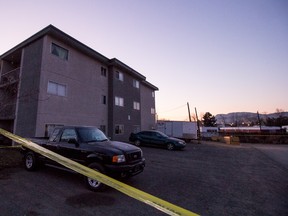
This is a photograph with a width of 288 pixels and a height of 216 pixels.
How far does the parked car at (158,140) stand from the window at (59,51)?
947cm

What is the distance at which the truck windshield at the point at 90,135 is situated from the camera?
5.95m

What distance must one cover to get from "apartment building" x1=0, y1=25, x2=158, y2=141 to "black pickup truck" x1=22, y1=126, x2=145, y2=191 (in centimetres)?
622

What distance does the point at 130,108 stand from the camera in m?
21.5

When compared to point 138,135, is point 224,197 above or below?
below

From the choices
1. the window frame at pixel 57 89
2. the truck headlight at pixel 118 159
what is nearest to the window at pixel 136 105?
the window frame at pixel 57 89

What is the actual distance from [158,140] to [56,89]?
958 centimetres

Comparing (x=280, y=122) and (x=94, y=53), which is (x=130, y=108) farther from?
(x=280, y=122)

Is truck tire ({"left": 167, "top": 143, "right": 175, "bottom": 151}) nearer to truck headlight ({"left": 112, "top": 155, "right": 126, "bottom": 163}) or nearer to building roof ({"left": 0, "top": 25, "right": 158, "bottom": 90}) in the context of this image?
building roof ({"left": 0, "top": 25, "right": 158, "bottom": 90})

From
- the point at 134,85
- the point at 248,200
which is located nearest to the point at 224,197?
the point at 248,200

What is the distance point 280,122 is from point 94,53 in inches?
2850

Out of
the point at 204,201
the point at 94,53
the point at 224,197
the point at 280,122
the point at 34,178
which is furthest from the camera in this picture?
the point at 280,122

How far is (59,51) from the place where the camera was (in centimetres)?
1362

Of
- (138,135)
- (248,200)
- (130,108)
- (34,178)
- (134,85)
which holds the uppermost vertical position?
(134,85)

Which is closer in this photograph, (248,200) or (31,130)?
(248,200)
